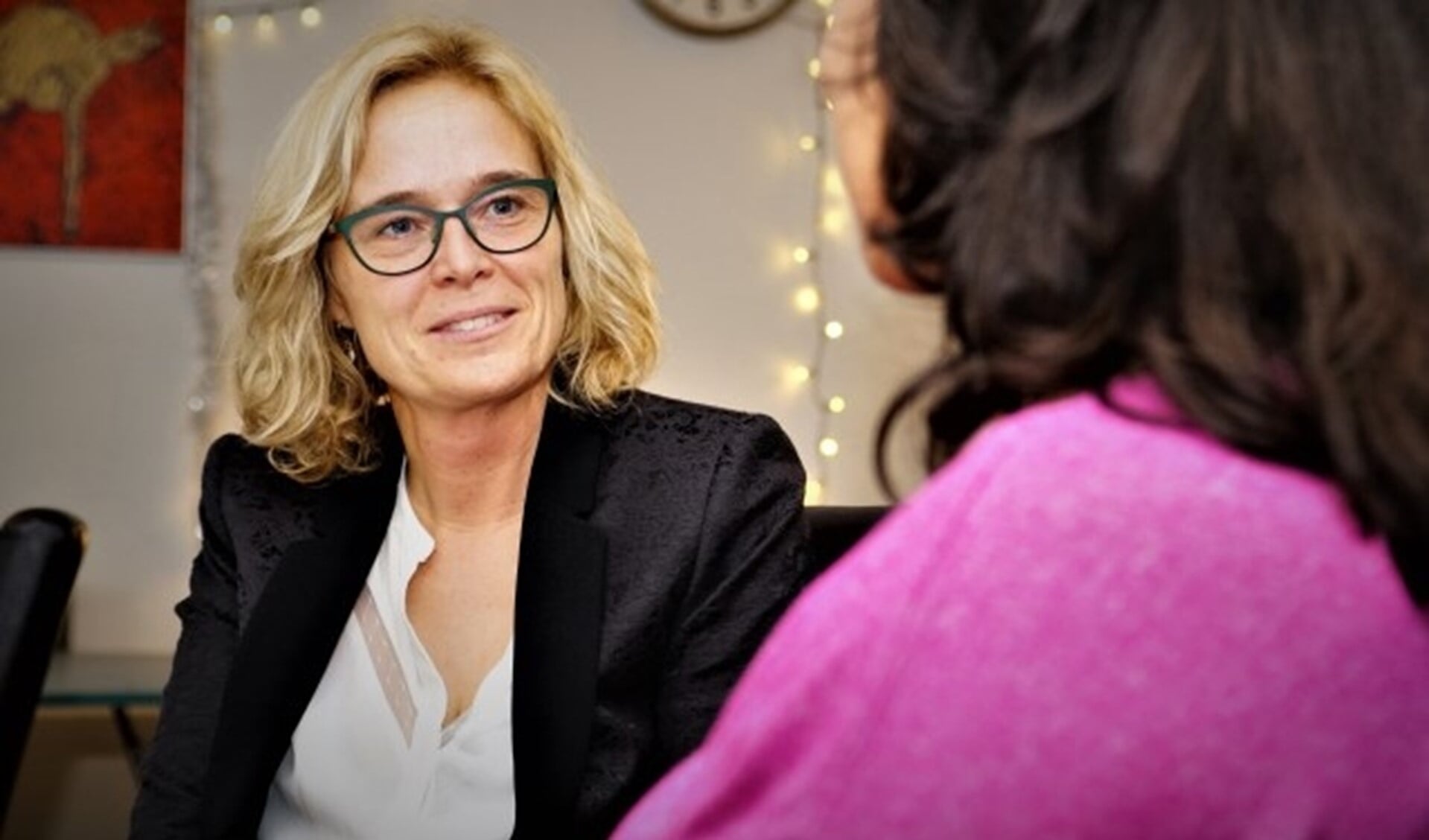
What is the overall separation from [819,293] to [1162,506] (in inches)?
128

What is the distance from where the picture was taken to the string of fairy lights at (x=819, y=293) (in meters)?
3.87

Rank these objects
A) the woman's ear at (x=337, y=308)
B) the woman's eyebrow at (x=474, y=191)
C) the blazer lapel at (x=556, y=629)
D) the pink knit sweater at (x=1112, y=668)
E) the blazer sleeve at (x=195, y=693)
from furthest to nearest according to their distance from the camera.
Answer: the woman's ear at (x=337, y=308) → the woman's eyebrow at (x=474, y=191) → the blazer sleeve at (x=195, y=693) → the blazer lapel at (x=556, y=629) → the pink knit sweater at (x=1112, y=668)

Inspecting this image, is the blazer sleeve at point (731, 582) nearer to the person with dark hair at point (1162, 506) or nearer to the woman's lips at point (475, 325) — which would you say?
the woman's lips at point (475, 325)

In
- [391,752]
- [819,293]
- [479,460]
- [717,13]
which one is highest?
[717,13]

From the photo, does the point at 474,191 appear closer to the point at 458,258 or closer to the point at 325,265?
the point at 458,258

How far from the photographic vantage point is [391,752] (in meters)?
1.86

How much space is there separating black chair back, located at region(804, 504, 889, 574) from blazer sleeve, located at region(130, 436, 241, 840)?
0.63 metres

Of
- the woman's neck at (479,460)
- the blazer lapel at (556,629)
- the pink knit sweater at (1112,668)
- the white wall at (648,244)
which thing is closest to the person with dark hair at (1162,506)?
the pink knit sweater at (1112,668)

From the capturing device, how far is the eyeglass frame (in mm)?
1953

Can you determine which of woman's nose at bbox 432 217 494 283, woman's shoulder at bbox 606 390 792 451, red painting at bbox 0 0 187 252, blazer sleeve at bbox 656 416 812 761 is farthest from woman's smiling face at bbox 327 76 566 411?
red painting at bbox 0 0 187 252

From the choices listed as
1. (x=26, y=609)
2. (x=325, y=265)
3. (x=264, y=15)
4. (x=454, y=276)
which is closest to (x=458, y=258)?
(x=454, y=276)

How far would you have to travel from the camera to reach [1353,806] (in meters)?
0.66

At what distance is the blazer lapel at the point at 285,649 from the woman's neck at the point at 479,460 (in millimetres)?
70

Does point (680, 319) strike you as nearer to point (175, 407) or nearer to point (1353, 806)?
point (175, 407)
